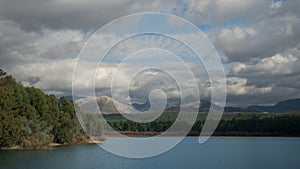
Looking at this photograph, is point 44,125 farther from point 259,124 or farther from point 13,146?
point 259,124

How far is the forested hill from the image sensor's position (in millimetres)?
62844

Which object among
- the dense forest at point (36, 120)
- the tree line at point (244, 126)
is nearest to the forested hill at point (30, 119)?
the dense forest at point (36, 120)

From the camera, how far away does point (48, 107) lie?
75.5 meters

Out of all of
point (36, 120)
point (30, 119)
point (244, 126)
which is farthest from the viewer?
point (244, 126)

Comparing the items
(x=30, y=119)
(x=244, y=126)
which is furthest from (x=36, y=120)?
(x=244, y=126)

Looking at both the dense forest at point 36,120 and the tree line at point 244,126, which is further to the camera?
the tree line at point 244,126

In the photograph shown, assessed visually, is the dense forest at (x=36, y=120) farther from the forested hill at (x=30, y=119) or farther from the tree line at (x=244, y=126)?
the tree line at (x=244, y=126)

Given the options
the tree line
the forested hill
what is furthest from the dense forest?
the tree line

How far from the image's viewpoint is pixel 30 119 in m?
69.1

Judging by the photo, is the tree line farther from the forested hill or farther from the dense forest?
the forested hill

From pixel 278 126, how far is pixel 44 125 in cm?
8767

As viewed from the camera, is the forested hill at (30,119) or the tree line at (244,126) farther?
the tree line at (244,126)

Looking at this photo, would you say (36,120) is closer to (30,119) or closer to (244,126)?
(30,119)

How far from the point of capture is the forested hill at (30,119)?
206 ft
